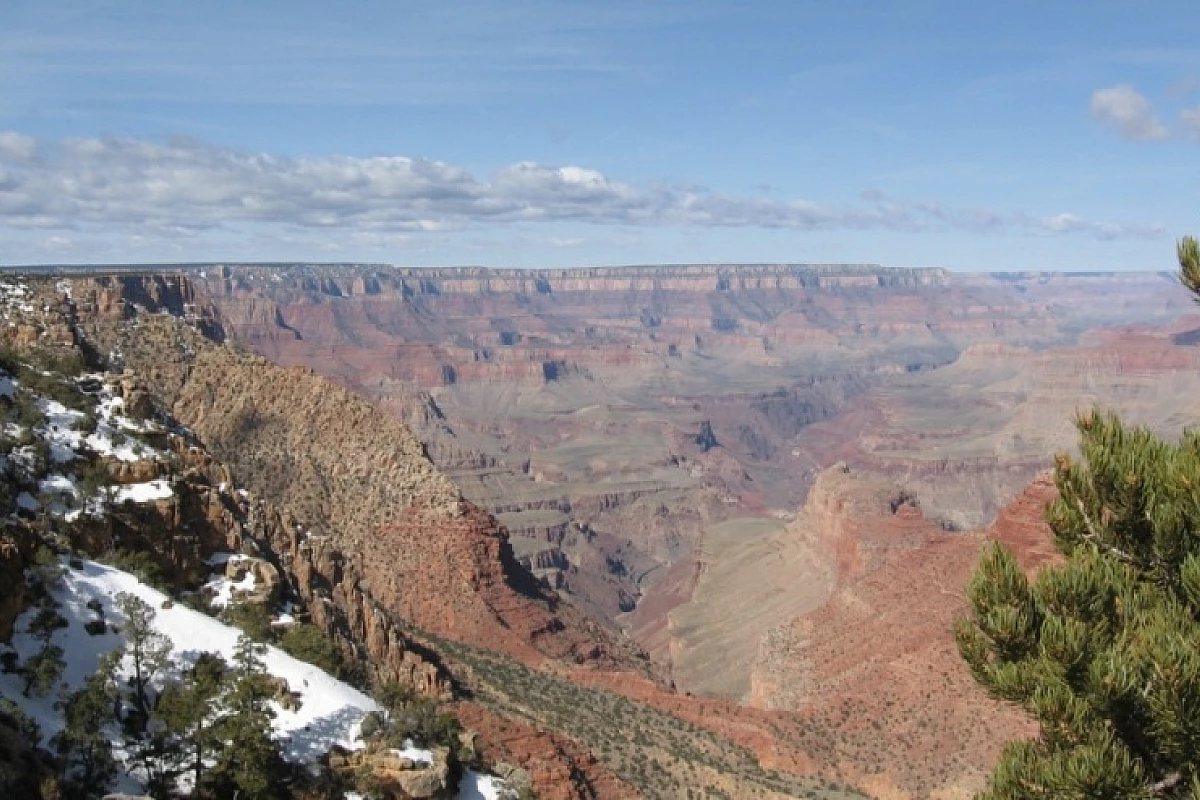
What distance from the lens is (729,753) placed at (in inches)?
1713

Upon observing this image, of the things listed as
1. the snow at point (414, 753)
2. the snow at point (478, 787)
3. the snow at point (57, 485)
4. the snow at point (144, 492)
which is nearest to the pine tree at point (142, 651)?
the snow at point (57, 485)

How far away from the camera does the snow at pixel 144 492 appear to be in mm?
28622

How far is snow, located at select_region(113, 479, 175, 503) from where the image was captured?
28622 mm

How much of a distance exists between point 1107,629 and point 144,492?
81.3ft

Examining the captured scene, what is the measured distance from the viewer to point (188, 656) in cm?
2339

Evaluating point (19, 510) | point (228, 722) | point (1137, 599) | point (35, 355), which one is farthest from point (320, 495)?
point (1137, 599)

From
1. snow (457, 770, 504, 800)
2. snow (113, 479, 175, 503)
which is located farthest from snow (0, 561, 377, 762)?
snow (113, 479, 175, 503)

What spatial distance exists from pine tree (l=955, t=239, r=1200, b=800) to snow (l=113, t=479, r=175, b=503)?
22.8m

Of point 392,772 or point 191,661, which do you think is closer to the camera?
point 392,772

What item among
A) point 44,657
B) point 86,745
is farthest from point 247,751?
point 44,657

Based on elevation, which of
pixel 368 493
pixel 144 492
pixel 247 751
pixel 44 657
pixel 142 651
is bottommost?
pixel 368 493

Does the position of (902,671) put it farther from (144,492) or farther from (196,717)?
(196,717)

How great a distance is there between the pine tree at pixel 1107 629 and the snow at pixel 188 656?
15088 mm

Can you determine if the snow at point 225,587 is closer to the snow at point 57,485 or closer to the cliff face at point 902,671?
the snow at point 57,485
